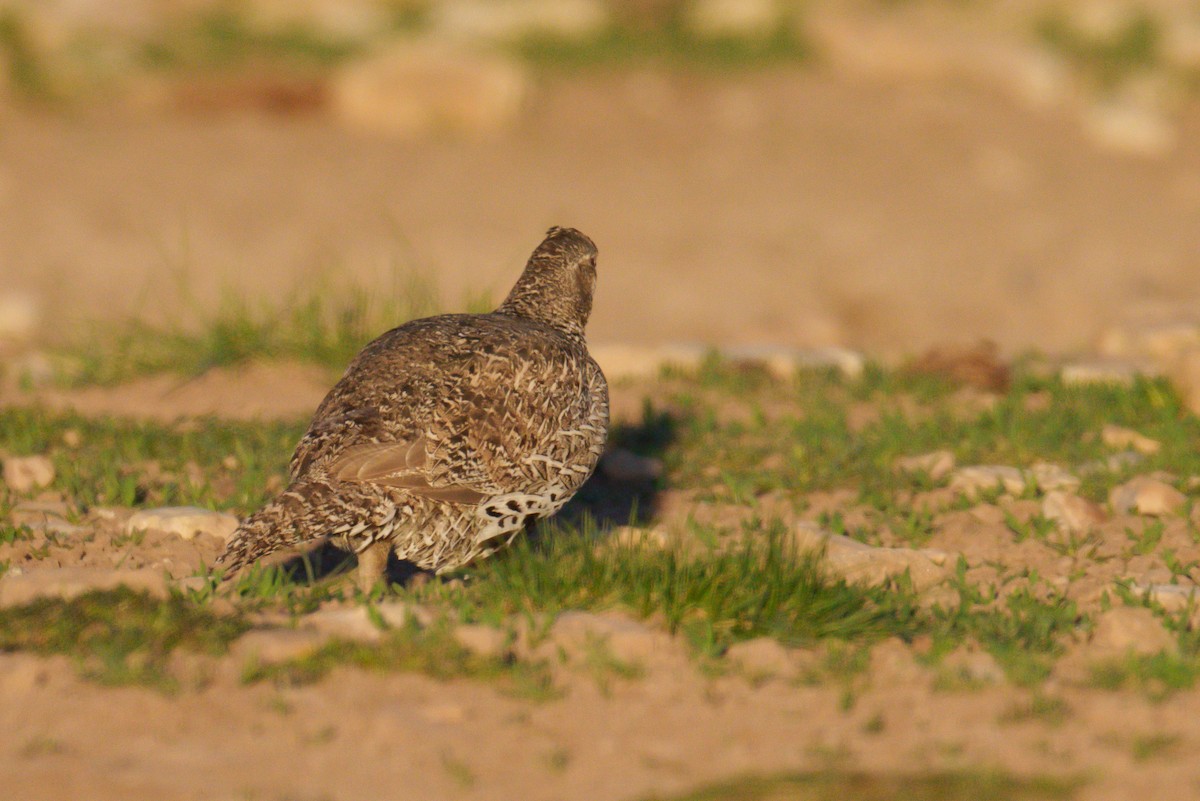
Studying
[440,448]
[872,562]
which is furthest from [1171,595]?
[440,448]

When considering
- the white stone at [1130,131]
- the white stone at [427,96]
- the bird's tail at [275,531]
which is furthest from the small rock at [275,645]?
the white stone at [1130,131]

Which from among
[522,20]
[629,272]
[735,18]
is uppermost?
[735,18]

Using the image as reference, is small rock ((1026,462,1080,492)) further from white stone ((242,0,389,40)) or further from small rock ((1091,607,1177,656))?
white stone ((242,0,389,40))

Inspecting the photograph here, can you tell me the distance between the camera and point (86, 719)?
A: 3.61m

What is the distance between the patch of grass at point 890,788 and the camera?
3.19m

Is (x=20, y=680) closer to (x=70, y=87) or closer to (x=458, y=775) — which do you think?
(x=458, y=775)

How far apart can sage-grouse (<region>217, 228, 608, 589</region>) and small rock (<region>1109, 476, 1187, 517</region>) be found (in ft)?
6.93

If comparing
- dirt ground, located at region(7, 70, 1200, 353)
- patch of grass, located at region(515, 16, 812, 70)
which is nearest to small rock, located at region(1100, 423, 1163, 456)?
dirt ground, located at region(7, 70, 1200, 353)

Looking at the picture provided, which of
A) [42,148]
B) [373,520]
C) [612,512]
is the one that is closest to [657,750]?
[373,520]

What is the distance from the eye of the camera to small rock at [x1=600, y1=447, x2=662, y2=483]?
21.2 ft

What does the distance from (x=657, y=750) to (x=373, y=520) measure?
128 cm

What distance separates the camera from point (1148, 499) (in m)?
5.75

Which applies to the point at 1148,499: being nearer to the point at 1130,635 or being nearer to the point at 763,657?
the point at 1130,635

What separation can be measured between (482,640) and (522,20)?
14.0 m
